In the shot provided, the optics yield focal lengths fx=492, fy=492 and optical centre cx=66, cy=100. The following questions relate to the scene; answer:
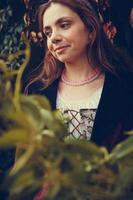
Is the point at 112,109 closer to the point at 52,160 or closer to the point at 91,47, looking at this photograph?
the point at 91,47

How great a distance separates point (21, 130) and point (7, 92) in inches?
1.8

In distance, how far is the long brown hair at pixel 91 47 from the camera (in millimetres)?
1224

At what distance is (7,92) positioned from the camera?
1.40ft

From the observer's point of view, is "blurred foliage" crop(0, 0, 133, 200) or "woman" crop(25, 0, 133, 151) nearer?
"blurred foliage" crop(0, 0, 133, 200)

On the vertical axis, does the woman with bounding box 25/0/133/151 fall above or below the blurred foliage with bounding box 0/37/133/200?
below

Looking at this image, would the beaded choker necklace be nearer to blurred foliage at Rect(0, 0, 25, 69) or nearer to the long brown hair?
the long brown hair

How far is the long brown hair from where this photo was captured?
122cm

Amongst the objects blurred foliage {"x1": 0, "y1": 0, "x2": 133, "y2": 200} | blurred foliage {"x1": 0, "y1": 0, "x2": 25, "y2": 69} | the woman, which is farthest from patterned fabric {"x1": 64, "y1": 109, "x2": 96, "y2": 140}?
blurred foliage {"x1": 0, "y1": 0, "x2": 133, "y2": 200}

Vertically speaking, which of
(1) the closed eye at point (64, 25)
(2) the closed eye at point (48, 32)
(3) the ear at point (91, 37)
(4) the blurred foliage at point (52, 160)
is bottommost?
(3) the ear at point (91, 37)

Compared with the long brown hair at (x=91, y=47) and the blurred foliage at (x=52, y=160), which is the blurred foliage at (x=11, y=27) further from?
the blurred foliage at (x=52, y=160)

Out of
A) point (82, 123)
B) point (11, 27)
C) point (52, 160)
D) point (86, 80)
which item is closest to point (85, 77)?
point (86, 80)

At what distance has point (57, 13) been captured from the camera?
3.89 ft

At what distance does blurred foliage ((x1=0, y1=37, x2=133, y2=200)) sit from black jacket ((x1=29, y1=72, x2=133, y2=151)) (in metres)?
0.72

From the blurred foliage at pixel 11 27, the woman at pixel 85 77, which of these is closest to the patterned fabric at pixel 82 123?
the woman at pixel 85 77
